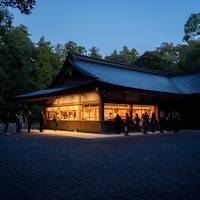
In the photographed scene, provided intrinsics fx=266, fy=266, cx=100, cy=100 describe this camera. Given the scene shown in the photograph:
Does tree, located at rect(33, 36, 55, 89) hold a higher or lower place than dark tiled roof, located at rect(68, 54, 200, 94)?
higher

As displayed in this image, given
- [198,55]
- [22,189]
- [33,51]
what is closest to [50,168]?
[22,189]

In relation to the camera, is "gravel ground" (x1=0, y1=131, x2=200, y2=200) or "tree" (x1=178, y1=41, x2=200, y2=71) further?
"tree" (x1=178, y1=41, x2=200, y2=71)

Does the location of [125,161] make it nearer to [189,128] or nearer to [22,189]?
[22,189]

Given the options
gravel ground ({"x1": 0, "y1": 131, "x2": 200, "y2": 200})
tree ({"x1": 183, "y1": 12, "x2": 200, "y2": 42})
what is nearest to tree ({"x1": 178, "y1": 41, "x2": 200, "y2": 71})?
tree ({"x1": 183, "y1": 12, "x2": 200, "y2": 42})

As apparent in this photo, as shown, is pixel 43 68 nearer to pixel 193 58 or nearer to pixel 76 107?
pixel 76 107

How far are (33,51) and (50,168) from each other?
38955 mm

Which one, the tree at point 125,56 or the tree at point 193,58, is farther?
the tree at point 125,56

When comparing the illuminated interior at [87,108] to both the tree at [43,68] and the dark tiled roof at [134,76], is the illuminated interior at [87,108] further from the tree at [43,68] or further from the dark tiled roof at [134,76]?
the tree at [43,68]

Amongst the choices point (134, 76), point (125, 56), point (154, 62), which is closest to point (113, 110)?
point (134, 76)

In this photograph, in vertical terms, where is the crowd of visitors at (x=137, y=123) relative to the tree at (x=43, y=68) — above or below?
below

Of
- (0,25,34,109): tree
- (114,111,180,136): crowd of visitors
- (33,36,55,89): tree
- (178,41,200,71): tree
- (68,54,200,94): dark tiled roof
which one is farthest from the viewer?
(178,41,200,71): tree

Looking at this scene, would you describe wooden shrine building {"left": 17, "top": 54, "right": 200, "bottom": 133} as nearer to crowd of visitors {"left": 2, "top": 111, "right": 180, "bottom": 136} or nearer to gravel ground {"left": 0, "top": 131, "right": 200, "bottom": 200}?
crowd of visitors {"left": 2, "top": 111, "right": 180, "bottom": 136}

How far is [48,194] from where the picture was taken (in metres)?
4.91

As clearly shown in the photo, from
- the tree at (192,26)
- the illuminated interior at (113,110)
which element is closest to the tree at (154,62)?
the tree at (192,26)
